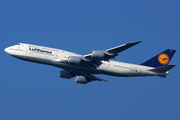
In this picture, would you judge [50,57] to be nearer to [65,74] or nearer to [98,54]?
[65,74]

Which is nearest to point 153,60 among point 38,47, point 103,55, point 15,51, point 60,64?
point 103,55

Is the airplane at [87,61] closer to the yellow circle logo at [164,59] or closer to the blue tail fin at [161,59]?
the blue tail fin at [161,59]

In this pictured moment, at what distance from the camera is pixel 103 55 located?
42125 millimetres

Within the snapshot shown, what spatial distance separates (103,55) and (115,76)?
9173mm

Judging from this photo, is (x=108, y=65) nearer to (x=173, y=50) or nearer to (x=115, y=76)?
Answer: (x=115, y=76)

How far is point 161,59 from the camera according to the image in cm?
5259

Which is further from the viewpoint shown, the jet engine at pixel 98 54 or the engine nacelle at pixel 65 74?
the engine nacelle at pixel 65 74

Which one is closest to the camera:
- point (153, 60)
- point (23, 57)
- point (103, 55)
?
point (103, 55)

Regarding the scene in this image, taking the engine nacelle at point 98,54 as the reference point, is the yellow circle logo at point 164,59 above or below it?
above

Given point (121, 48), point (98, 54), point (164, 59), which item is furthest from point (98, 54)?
point (164, 59)

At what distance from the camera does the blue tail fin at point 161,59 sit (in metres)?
52.0

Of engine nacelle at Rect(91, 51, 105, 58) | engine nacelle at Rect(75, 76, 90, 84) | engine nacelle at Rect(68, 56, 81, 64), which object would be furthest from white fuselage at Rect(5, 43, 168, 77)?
engine nacelle at Rect(75, 76, 90, 84)

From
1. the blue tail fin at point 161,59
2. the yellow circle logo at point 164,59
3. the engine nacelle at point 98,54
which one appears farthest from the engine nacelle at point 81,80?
the yellow circle logo at point 164,59

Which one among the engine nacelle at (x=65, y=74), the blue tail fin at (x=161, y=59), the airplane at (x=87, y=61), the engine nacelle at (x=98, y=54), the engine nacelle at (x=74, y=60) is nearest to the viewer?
the engine nacelle at (x=98, y=54)
